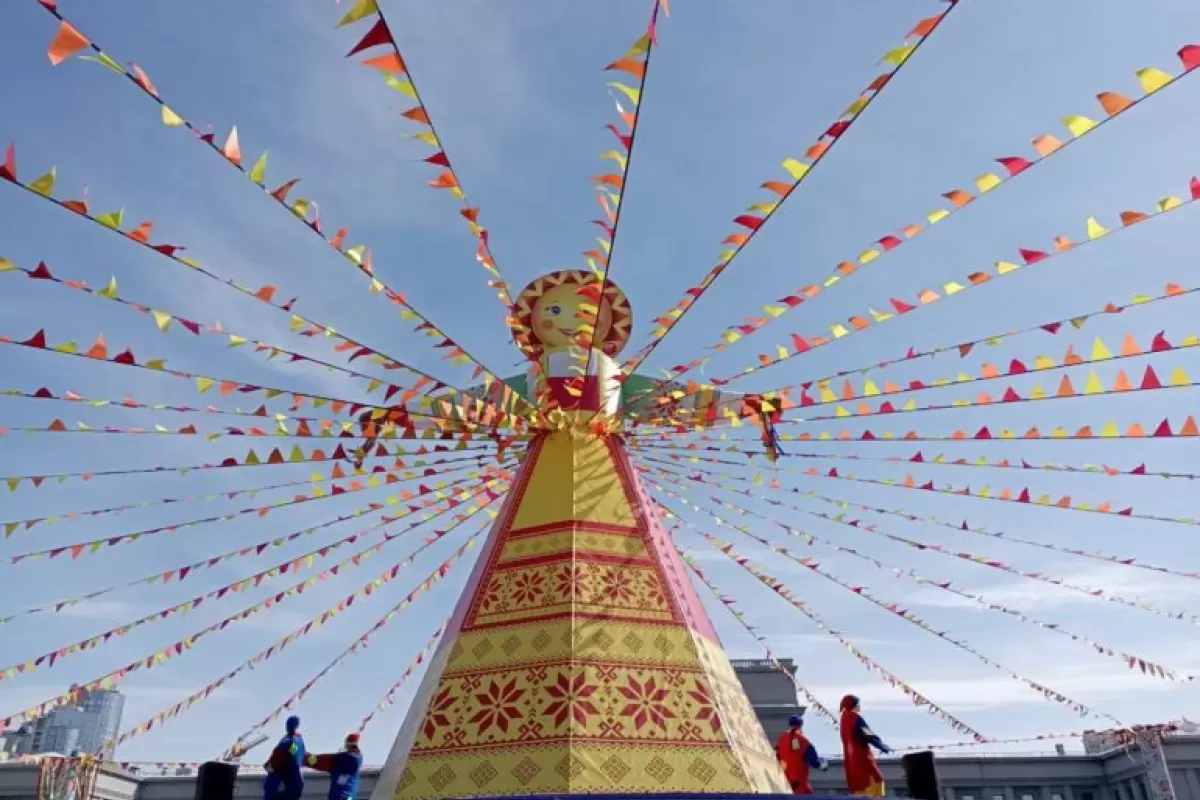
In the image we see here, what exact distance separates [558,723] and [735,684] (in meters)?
2.15

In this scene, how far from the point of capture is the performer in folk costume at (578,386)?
9103mm

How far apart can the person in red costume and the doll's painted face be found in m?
5.12

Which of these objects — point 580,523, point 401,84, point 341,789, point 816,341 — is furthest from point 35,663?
point 816,341

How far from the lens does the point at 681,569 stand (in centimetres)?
902

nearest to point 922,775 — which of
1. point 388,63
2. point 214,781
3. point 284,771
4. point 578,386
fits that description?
point 578,386

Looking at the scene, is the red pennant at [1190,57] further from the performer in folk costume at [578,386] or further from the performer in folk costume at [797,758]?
the performer in folk costume at [797,758]

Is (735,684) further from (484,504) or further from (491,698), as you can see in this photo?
(484,504)

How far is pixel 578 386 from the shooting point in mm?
9648

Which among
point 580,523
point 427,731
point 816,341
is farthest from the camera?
point 580,523

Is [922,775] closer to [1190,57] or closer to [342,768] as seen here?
[342,768]

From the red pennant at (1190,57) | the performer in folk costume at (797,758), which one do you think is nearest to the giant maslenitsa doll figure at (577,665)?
the performer in folk costume at (797,758)

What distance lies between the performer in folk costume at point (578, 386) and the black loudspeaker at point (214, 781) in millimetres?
3318

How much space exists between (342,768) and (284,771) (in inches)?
20.4

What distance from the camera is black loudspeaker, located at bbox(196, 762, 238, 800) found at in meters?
6.64
